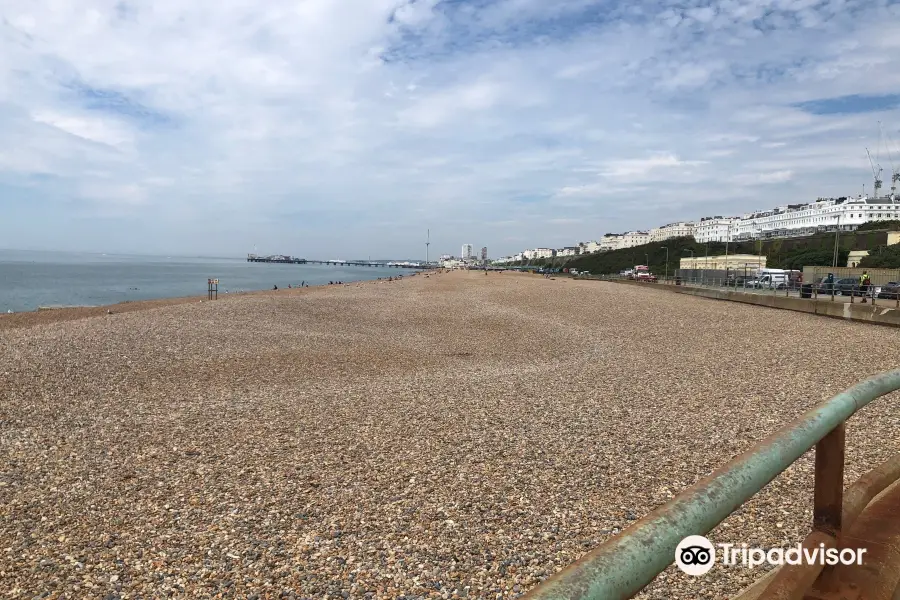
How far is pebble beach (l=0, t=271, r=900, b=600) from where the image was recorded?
4.01m

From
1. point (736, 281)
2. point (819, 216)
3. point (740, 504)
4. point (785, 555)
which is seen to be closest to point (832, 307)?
point (736, 281)

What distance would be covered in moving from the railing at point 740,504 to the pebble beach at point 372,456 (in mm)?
2143

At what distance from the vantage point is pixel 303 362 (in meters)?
12.4

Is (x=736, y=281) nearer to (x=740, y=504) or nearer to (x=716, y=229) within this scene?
(x=740, y=504)

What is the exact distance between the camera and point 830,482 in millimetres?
1817

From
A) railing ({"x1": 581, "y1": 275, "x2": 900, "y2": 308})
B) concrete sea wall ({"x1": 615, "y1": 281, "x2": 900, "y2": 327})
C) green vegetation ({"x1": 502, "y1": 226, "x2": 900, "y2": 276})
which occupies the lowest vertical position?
concrete sea wall ({"x1": 615, "y1": 281, "x2": 900, "y2": 327})

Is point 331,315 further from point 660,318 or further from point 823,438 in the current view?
point 823,438

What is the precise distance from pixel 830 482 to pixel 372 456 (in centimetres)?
510

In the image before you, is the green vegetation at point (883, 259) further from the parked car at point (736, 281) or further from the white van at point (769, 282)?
the parked car at point (736, 281)

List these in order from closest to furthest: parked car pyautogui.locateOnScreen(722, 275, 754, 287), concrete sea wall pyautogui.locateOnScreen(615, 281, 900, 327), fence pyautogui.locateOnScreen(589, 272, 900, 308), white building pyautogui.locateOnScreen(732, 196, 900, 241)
A: concrete sea wall pyautogui.locateOnScreen(615, 281, 900, 327) → fence pyautogui.locateOnScreen(589, 272, 900, 308) → parked car pyautogui.locateOnScreen(722, 275, 754, 287) → white building pyautogui.locateOnScreen(732, 196, 900, 241)

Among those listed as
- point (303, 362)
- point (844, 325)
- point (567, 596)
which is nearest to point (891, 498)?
point (567, 596)

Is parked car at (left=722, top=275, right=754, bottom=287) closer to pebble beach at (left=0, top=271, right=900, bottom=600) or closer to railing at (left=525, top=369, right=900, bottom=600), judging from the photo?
pebble beach at (left=0, top=271, right=900, bottom=600)

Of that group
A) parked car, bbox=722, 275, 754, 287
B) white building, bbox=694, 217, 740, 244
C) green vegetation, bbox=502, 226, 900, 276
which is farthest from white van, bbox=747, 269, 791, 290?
white building, bbox=694, 217, 740, 244

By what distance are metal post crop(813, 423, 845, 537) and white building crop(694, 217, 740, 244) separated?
155 metres
